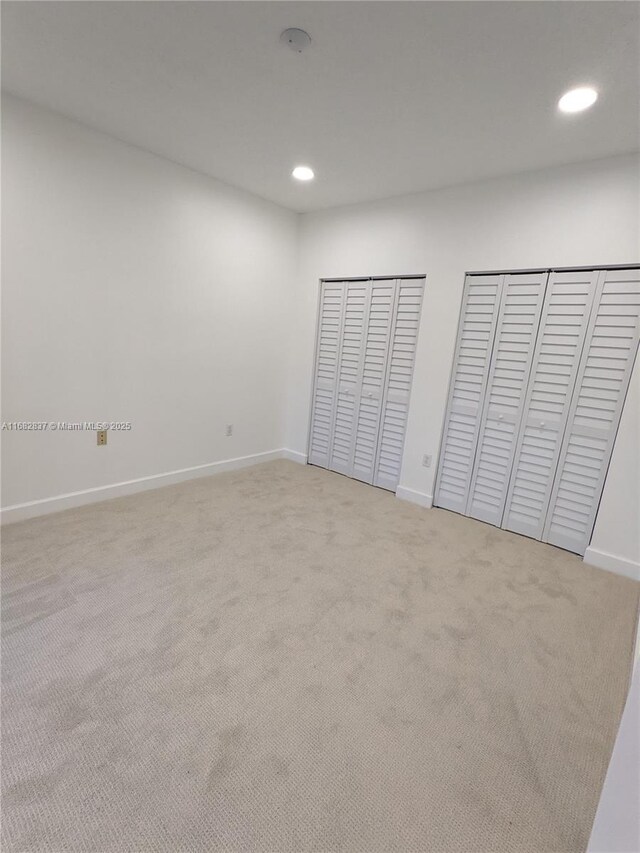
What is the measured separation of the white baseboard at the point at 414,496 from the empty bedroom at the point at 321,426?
25 millimetres

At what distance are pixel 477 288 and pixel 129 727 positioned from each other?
3.17m

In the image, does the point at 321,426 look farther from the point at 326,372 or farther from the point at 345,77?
the point at 345,77

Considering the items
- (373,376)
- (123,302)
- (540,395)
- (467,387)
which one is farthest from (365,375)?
(123,302)

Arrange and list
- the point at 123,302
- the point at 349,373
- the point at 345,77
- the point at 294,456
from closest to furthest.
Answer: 1. the point at 345,77
2. the point at 123,302
3. the point at 349,373
4. the point at 294,456

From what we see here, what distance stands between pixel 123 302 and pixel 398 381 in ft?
7.35

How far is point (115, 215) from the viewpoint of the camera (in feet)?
8.70

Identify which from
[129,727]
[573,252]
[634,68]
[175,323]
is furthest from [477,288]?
[129,727]

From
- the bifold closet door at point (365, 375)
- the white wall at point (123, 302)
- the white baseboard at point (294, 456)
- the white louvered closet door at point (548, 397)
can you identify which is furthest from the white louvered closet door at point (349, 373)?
the white louvered closet door at point (548, 397)

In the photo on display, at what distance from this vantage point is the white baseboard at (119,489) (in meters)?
2.55

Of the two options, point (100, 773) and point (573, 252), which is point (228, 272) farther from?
point (100, 773)

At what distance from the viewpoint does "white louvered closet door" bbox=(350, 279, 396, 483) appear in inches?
135

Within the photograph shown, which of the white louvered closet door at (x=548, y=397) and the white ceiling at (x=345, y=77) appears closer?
the white ceiling at (x=345, y=77)

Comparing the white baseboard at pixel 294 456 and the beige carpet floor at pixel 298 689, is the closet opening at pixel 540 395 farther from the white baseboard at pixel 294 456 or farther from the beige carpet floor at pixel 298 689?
the white baseboard at pixel 294 456

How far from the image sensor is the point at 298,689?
1.50 m
